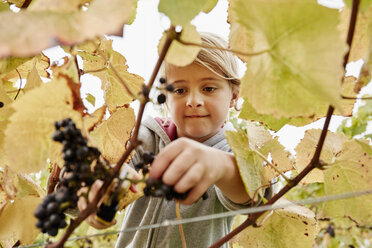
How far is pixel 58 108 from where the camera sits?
1.29 ft

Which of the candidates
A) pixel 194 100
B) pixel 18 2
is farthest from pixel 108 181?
pixel 194 100

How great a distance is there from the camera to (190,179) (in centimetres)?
41

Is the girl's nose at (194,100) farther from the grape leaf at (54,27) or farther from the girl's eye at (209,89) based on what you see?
the grape leaf at (54,27)

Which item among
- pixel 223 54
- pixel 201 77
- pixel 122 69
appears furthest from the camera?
pixel 223 54

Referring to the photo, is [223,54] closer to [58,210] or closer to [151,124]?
[151,124]

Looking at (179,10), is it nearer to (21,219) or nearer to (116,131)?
(116,131)

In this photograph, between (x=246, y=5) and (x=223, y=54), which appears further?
(x=223, y=54)

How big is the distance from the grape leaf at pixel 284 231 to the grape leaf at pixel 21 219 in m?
0.41

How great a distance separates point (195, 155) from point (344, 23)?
304mm

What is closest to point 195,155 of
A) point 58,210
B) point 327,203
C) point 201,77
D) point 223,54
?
point 58,210

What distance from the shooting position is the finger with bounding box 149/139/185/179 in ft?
1.37

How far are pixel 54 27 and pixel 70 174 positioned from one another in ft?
0.57

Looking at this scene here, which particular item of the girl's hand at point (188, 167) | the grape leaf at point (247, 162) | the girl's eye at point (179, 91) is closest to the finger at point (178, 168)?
the girl's hand at point (188, 167)

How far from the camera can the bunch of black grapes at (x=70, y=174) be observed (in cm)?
36
